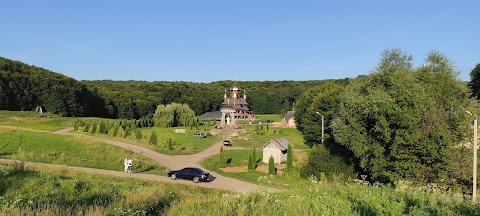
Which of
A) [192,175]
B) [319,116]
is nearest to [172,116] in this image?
[319,116]

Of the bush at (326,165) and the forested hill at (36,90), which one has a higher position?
the forested hill at (36,90)

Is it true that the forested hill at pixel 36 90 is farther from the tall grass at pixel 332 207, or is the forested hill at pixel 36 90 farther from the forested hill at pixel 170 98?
the tall grass at pixel 332 207

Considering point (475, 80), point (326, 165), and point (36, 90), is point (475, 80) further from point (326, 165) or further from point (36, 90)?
point (36, 90)

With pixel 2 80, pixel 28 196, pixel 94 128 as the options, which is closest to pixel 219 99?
pixel 2 80

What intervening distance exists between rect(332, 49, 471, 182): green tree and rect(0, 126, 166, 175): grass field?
16.1 metres

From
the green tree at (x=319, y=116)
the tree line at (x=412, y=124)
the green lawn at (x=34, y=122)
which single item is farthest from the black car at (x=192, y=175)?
the green lawn at (x=34, y=122)

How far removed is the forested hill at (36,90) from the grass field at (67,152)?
163 ft

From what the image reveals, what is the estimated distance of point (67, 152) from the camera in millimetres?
31969

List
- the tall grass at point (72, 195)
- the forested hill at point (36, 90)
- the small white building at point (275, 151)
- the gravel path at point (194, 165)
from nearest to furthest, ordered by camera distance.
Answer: the tall grass at point (72, 195)
the gravel path at point (194, 165)
the small white building at point (275, 151)
the forested hill at point (36, 90)

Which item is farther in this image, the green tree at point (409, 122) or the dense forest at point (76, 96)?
the dense forest at point (76, 96)

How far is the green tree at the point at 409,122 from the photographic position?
22.1 meters

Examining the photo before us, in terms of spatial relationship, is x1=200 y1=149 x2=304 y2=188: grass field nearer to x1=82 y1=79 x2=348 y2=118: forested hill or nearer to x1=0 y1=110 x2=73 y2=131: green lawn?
x1=0 y1=110 x2=73 y2=131: green lawn

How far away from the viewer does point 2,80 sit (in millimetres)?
79812

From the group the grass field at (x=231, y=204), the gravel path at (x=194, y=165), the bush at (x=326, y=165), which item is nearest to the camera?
the grass field at (x=231, y=204)
